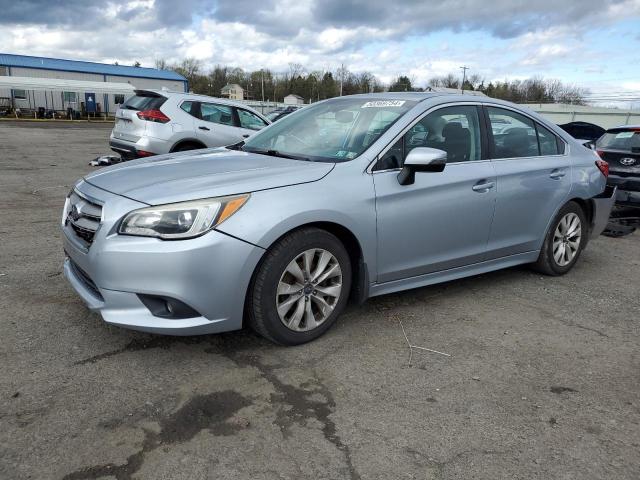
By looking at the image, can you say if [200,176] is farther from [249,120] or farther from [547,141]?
[249,120]

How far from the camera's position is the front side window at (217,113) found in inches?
397

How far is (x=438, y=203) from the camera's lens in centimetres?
391

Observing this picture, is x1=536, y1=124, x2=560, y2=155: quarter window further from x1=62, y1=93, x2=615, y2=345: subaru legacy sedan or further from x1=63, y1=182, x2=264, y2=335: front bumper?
x1=63, y1=182, x2=264, y2=335: front bumper

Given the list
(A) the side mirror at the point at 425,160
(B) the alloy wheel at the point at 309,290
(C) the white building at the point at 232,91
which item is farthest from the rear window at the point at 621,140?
(C) the white building at the point at 232,91

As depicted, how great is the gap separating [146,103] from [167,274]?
7.75 meters

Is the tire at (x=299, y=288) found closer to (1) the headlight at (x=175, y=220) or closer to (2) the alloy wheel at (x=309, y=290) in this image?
(2) the alloy wheel at (x=309, y=290)

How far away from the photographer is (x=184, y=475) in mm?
2230

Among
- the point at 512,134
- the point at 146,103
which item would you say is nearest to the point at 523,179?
the point at 512,134

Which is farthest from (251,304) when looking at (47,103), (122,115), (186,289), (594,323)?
(47,103)

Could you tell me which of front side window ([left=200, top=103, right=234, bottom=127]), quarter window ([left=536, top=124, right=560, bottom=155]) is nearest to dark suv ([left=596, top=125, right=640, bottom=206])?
quarter window ([left=536, top=124, right=560, bottom=155])

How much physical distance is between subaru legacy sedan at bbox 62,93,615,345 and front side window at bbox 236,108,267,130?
622cm

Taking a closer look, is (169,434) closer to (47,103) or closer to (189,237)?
(189,237)

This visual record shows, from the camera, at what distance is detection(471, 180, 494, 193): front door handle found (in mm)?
4148

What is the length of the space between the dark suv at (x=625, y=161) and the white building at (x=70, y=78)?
50112mm
